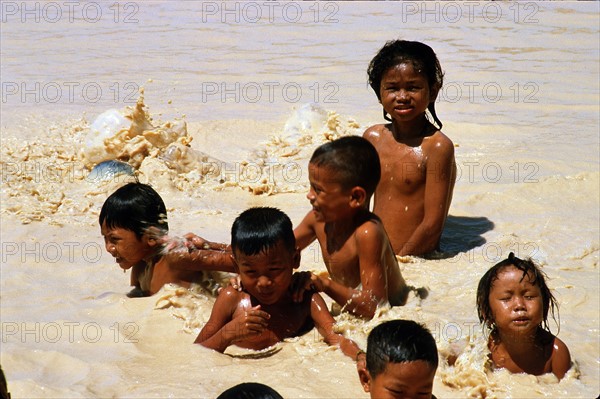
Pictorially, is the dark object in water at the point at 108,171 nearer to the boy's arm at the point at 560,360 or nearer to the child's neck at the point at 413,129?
the child's neck at the point at 413,129

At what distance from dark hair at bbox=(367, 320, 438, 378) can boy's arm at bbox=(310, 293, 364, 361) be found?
3.10 feet

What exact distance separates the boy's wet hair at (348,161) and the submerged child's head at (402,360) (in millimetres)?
1296

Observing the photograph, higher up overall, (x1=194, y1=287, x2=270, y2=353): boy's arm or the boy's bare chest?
the boy's bare chest

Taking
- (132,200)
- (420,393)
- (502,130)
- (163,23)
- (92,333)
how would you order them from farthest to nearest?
(163,23) < (502,130) < (132,200) < (92,333) < (420,393)

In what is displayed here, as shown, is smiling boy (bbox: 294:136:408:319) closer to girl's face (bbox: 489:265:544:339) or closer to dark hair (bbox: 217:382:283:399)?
girl's face (bbox: 489:265:544:339)

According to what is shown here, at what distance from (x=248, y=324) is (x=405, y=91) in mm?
1766

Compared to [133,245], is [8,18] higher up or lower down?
higher up

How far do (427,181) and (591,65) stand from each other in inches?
226

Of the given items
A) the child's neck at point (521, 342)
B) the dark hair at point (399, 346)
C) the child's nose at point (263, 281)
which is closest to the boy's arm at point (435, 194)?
the child's neck at point (521, 342)

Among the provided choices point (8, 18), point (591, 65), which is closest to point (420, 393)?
point (591, 65)

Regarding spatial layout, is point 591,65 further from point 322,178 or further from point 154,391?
point 154,391

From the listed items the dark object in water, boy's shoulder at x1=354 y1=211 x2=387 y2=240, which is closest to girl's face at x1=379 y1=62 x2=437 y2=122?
boy's shoulder at x1=354 y1=211 x2=387 y2=240

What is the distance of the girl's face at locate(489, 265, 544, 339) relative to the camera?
11.2ft

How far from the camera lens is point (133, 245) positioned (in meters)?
4.21
